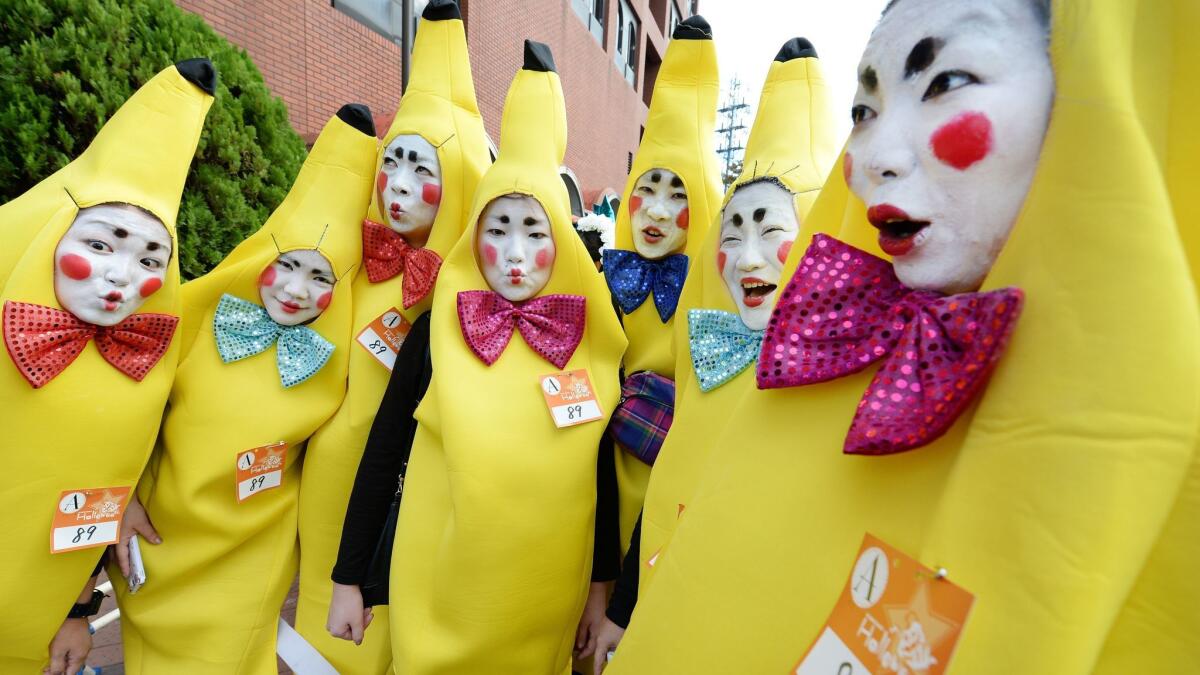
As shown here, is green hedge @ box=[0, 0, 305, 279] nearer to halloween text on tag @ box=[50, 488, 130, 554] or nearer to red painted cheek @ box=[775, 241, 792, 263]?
halloween text on tag @ box=[50, 488, 130, 554]

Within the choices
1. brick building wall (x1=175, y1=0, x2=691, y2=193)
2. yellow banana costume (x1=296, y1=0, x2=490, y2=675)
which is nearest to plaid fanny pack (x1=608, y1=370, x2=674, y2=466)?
yellow banana costume (x1=296, y1=0, x2=490, y2=675)

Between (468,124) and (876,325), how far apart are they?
6.95 feet

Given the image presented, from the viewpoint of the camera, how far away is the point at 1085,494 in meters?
0.56

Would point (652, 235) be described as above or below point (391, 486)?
above

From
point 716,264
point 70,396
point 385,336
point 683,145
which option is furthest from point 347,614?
point 683,145

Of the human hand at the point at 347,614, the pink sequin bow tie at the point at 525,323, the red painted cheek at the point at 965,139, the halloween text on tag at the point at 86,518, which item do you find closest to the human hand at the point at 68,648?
the halloween text on tag at the point at 86,518

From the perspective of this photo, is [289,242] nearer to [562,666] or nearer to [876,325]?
[562,666]

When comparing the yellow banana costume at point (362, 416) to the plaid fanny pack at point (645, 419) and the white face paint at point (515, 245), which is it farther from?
the plaid fanny pack at point (645, 419)

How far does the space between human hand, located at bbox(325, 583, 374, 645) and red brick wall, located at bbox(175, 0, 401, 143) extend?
13.3 feet

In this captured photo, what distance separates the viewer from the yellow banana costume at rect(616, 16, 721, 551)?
2139 millimetres

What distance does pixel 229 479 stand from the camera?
1990 mm

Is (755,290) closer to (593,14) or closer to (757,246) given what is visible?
(757,246)

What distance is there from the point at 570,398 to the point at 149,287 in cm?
134

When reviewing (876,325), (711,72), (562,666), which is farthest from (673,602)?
(711,72)
